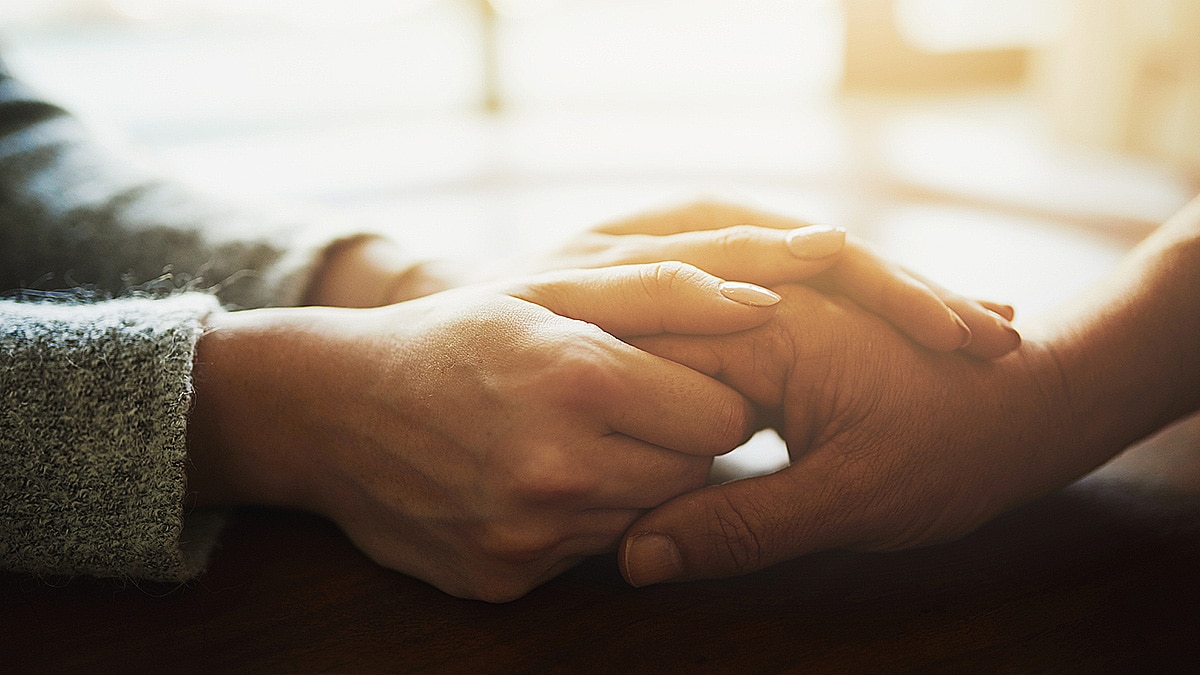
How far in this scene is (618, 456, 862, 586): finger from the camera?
52 centimetres

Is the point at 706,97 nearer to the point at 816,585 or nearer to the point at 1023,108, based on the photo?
the point at 1023,108

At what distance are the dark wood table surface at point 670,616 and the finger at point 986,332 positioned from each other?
0.13 m

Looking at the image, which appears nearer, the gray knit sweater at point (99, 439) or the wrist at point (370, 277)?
the gray knit sweater at point (99, 439)

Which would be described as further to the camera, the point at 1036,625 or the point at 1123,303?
the point at 1123,303

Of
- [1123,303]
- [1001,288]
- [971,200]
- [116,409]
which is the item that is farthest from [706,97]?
[116,409]

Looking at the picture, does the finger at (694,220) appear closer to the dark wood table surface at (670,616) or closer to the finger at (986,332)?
the finger at (986,332)

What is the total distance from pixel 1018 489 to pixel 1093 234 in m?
1.03

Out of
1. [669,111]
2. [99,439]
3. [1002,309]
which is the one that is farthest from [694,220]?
[669,111]

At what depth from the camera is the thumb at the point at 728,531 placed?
1.70ft

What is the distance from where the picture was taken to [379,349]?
550mm

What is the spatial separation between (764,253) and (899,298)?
0.10 metres

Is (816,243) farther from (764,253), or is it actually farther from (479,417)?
(479,417)

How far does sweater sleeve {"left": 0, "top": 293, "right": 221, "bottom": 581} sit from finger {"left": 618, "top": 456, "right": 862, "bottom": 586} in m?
0.28

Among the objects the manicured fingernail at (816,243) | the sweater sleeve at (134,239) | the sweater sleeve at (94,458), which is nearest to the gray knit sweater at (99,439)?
the sweater sleeve at (94,458)
